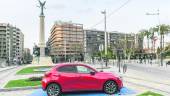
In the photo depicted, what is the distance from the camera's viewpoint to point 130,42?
137 metres

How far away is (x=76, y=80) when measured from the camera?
17.1m

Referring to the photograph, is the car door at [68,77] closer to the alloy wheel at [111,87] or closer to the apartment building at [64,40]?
the alloy wheel at [111,87]

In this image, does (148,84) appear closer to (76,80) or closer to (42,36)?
(76,80)

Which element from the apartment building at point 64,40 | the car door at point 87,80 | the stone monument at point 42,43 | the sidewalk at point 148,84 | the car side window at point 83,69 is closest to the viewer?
the car door at point 87,80

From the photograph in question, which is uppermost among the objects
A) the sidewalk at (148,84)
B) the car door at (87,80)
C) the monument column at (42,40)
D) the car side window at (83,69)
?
the monument column at (42,40)

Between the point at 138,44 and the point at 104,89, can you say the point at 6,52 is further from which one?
the point at 104,89

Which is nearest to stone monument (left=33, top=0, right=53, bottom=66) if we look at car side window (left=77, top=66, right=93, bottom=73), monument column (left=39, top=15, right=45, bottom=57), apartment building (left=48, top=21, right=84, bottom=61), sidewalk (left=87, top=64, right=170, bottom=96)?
monument column (left=39, top=15, right=45, bottom=57)

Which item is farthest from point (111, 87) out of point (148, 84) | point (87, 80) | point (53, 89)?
point (148, 84)

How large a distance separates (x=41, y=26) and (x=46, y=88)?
211 feet

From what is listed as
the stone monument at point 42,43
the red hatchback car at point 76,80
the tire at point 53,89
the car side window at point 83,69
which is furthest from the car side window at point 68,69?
the stone monument at point 42,43

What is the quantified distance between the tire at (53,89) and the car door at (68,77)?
0.24 m

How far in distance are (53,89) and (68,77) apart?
33.3 inches

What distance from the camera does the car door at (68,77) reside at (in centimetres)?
1702

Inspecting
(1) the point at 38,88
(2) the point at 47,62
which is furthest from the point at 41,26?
(1) the point at 38,88
